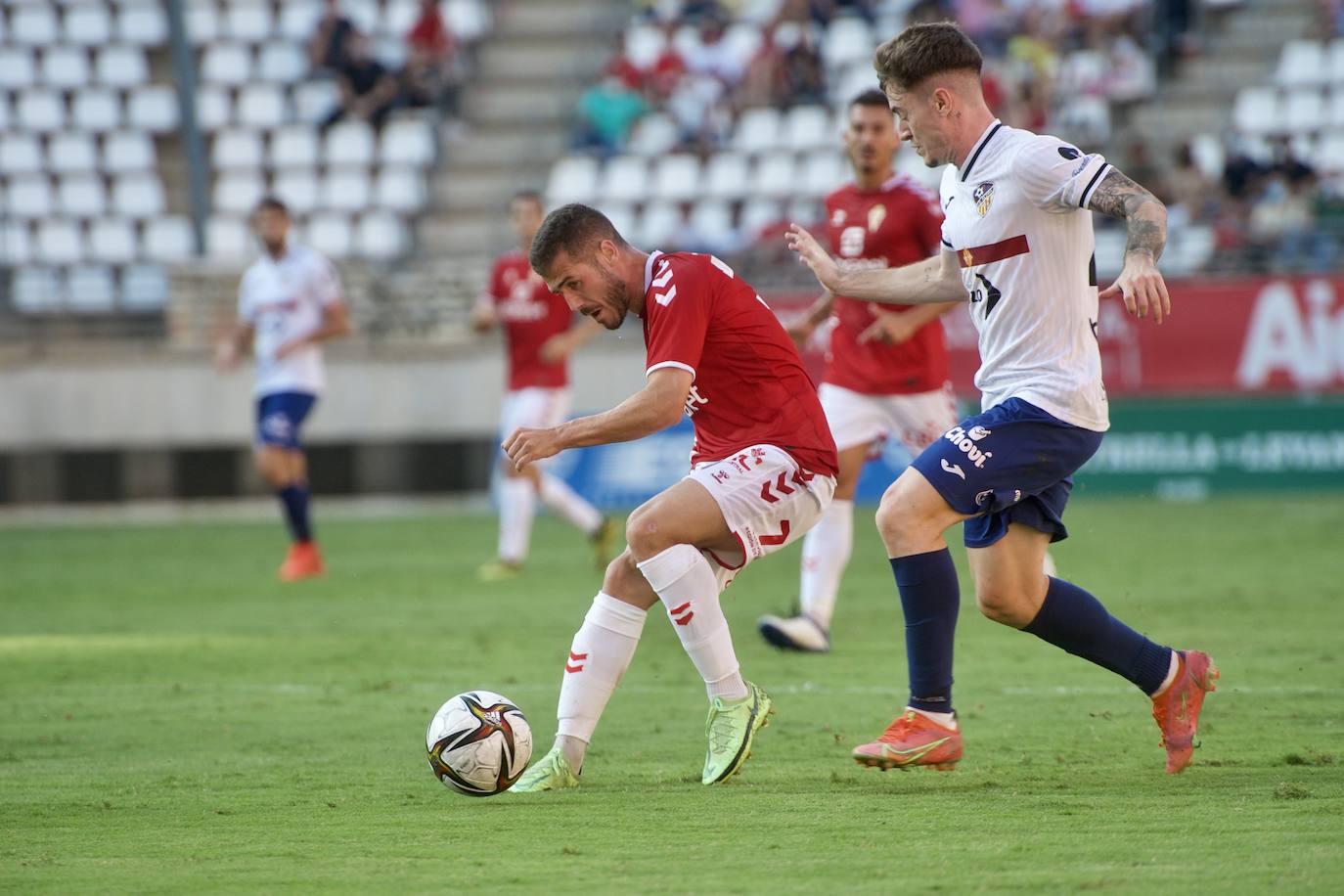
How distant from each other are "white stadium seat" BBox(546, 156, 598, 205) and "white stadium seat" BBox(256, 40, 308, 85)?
14.8 feet

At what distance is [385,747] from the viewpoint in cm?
657

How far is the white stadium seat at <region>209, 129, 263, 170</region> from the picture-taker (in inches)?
944

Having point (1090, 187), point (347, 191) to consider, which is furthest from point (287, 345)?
point (347, 191)

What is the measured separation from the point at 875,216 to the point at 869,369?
80 centimetres

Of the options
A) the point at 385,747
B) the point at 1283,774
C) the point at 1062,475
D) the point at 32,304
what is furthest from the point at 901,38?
the point at 32,304

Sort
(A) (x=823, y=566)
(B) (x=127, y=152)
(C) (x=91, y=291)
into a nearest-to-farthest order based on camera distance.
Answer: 1. (A) (x=823, y=566)
2. (C) (x=91, y=291)
3. (B) (x=127, y=152)

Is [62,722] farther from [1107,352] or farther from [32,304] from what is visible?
[32,304]

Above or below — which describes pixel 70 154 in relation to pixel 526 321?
above

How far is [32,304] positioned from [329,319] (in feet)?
30.0

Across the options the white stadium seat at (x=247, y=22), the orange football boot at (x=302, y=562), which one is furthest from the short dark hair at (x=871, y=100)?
the white stadium seat at (x=247, y=22)

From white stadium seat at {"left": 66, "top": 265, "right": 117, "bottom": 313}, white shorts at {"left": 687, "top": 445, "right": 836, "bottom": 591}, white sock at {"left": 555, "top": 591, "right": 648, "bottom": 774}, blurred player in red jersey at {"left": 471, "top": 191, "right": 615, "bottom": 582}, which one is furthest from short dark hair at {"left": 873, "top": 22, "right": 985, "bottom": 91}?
white stadium seat at {"left": 66, "top": 265, "right": 117, "bottom": 313}

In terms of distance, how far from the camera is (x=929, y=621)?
225 inches

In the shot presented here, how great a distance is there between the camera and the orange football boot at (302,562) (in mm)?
13148

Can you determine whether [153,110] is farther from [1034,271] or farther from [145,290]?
[1034,271]
